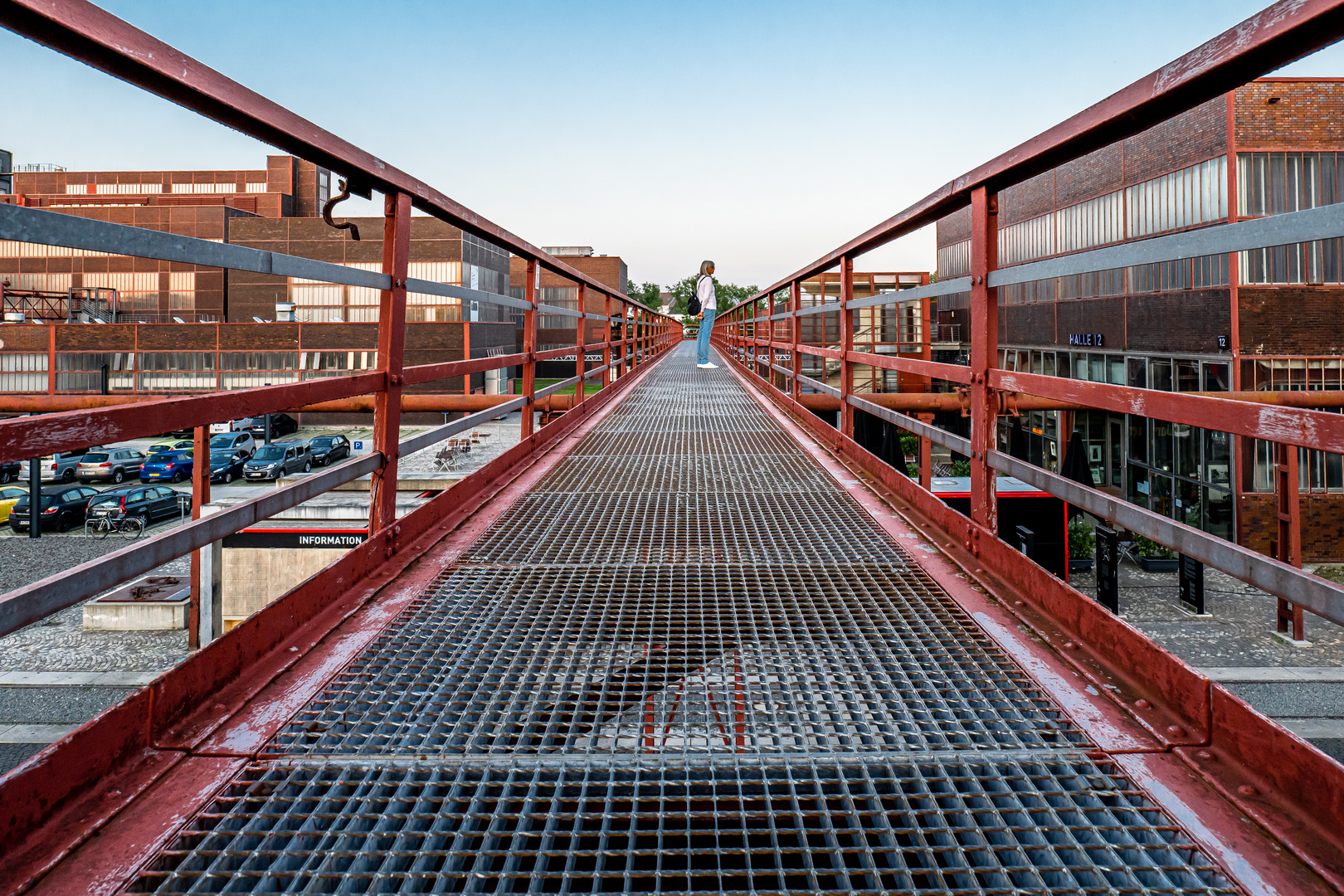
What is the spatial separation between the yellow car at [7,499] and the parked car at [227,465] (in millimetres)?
5071

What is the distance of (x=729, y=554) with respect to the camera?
125 inches

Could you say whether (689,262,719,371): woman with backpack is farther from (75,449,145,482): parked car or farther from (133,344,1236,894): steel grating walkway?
(75,449,145,482): parked car

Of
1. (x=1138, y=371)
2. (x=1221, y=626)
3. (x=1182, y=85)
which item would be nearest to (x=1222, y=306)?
(x=1138, y=371)

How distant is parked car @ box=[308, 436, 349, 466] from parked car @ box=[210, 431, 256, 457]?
239 cm

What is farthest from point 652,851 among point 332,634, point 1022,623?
point 1022,623

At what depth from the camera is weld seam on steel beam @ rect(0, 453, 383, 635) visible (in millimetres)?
1325

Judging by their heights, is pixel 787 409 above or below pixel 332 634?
above

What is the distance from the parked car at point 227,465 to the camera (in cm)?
2617

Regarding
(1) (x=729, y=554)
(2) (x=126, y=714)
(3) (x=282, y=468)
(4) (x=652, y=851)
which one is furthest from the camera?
(3) (x=282, y=468)

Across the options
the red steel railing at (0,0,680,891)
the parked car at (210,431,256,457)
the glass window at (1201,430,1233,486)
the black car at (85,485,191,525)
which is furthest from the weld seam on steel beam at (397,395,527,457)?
the parked car at (210,431,256,457)

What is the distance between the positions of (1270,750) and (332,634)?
Answer: 95.0 inches

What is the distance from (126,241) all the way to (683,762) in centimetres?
167

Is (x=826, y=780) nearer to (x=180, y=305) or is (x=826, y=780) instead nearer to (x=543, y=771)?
(x=543, y=771)

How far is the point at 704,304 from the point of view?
1389 centimetres
